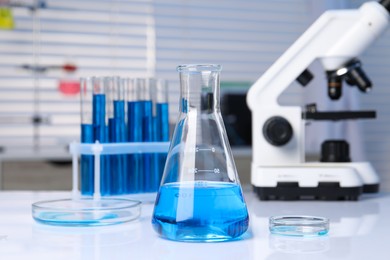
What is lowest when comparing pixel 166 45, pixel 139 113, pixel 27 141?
pixel 27 141

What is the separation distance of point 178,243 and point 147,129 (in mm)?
407

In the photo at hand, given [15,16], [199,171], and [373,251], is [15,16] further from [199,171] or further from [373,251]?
[373,251]

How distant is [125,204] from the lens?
88cm

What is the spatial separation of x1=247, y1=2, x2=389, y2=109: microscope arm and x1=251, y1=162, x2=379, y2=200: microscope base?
0.50ft

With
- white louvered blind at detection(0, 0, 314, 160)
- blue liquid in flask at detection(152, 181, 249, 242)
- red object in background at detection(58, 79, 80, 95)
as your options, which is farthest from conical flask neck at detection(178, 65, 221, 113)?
red object in background at detection(58, 79, 80, 95)

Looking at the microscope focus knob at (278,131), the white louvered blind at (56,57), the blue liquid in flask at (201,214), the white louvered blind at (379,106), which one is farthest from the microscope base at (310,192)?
the white louvered blind at (379,106)

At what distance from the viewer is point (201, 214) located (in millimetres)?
662

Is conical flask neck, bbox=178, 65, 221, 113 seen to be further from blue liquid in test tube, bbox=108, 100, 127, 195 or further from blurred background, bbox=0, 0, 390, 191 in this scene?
blurred background, bbox=0, 0, 390, 191

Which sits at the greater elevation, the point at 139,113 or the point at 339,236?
the point at 139,113

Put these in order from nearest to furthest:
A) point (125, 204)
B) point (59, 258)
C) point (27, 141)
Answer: point (59, 258) → point (125, 204) → point (27, 141)

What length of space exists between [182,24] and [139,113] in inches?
72.1

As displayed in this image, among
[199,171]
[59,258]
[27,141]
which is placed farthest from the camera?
[27,141]

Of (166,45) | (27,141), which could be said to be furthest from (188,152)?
(166,45)

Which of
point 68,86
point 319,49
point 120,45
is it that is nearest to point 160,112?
point 319,49
